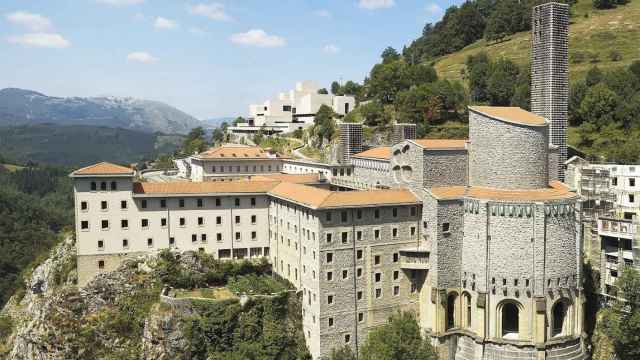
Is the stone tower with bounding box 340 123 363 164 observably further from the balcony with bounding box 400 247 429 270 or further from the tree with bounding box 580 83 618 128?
the tree with bounding box 580 83 618 128

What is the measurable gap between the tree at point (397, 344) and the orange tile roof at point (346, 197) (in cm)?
1191

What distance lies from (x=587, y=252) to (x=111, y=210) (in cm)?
5268

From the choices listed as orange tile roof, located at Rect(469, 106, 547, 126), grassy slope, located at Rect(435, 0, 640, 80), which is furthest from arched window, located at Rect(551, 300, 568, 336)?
grassy slope, located at Rect(435, 0, 640, 80)

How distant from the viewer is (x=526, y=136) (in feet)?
176

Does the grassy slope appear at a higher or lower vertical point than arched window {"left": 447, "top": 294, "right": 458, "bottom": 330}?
higher

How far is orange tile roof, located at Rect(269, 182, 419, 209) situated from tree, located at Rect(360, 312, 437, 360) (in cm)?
1191

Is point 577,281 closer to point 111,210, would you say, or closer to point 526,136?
point 526,136

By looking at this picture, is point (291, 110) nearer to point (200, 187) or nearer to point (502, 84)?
point (502, 84)

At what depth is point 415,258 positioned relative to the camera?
185ft

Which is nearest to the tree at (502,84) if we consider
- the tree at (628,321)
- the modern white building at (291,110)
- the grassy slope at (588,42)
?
the grassy slope at (588,42)

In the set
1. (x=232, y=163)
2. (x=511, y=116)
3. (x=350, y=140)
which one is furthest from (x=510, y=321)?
(x=232, y=163)

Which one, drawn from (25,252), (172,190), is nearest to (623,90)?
(172,190)

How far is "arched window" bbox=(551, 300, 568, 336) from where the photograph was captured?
175 ft

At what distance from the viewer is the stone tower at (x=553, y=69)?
229 ft
